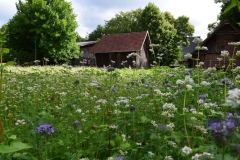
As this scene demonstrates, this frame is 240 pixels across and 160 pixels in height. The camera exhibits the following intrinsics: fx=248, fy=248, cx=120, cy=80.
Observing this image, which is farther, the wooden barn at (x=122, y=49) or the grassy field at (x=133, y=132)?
the wooden barn at (x=122, y=49)

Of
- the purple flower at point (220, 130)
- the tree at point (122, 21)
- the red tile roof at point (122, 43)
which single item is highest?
the tree at point (122, 21)

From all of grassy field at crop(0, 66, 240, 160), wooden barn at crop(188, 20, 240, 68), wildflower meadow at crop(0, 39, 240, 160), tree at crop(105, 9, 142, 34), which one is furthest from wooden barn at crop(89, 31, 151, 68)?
grassy field at crop(0, 66, 240, 160)

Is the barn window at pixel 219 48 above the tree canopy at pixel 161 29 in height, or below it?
below

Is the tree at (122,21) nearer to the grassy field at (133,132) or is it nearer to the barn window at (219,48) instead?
the barn window at (219,48)

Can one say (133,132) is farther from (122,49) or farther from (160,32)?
(160,32)

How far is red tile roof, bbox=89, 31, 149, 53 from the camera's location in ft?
120

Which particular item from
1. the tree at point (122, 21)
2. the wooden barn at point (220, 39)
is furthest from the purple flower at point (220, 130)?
the tree at point (122, 21)

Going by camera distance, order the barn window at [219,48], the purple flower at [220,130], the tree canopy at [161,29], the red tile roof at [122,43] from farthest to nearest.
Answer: the tree canopy at [161,29] → the red tile roof at [122,43] → the barn window at [219,48] → the purple flower at [220,130]

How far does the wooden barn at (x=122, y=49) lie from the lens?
36.5 m

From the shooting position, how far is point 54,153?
3158 mm

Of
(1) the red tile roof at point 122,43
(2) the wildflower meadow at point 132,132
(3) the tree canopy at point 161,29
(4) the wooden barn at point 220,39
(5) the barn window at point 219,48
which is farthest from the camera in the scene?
(3) the tree canopy at point 161,29

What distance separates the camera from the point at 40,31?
39750mm

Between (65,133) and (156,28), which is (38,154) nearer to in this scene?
(65,133)

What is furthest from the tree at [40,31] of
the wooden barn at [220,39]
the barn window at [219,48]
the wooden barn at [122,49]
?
the barn window at [219,48]
